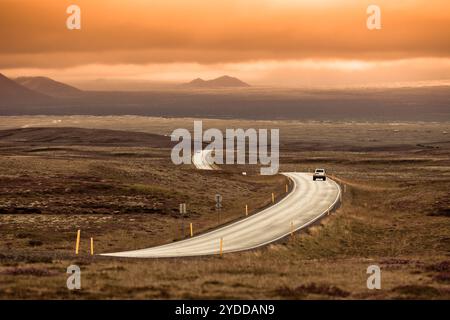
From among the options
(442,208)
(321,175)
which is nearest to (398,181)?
(321,175)

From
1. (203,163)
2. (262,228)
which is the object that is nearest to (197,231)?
(262,228)

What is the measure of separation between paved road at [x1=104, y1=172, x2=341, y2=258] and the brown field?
7.87ft

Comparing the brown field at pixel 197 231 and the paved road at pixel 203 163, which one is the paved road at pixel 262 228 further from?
the paved road at pixel 203 163

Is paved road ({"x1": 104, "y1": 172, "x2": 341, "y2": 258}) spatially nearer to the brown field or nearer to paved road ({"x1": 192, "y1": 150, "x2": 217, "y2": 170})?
the brown field

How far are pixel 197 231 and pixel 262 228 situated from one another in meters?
5.62

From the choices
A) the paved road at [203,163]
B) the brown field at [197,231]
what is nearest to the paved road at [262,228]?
the brown field at [197,231]

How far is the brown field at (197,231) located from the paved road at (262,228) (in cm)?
240

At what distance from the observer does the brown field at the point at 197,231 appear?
28.4 m

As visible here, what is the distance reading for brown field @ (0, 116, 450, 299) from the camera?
28.4 m

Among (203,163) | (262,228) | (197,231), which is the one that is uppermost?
(262,228)

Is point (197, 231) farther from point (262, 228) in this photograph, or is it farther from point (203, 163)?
point (203, 163)

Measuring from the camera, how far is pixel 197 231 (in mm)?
58500
